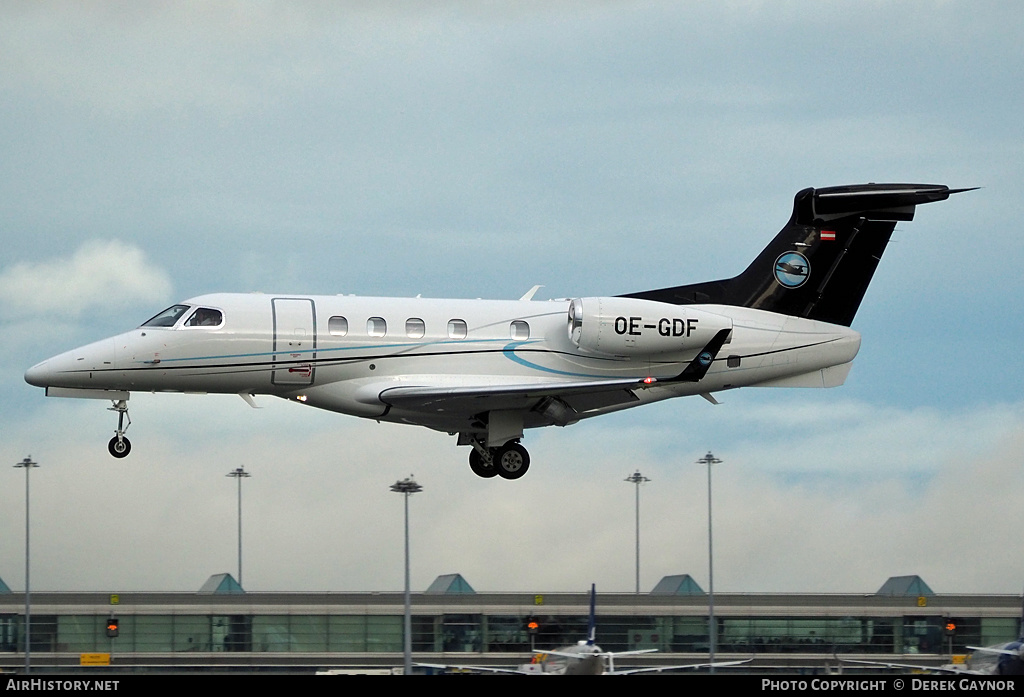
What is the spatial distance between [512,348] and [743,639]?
1065 inches

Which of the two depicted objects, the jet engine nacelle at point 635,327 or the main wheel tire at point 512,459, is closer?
the jet engine nacelle at point 635,327

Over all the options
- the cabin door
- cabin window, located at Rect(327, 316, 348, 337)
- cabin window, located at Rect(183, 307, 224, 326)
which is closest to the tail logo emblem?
cabin window, located at Rect(327, 316, 348, 337)

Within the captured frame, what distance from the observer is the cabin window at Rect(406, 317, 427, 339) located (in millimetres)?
31078

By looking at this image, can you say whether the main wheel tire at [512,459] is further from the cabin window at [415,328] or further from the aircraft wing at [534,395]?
the cabin window at [415,328]

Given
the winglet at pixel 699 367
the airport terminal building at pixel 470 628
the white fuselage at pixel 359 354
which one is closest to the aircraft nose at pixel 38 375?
the white fuselage at pixel 359 354

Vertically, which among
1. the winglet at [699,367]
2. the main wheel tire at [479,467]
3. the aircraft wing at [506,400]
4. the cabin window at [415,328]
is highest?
the cabin window at [415,328]

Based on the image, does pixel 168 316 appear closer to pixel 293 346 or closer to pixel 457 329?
pixel 293 346

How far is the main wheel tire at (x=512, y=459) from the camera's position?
32281 mm

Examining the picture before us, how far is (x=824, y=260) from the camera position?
3469 centimetres

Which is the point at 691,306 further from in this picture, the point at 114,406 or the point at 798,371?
the point at 114,406

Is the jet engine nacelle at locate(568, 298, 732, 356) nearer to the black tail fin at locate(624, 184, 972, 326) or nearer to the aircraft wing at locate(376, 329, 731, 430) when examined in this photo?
the aircraft wing at locate(376, 329, 731, 430)

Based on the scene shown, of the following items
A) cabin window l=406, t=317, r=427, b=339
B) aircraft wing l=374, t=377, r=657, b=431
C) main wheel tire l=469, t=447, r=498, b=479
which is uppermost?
cabin window l=406, t=317, r=427, b=339

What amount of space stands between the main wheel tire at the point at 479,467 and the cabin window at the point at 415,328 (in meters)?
3.46

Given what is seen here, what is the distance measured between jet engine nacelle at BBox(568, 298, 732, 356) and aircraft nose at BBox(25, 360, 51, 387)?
11.4m
